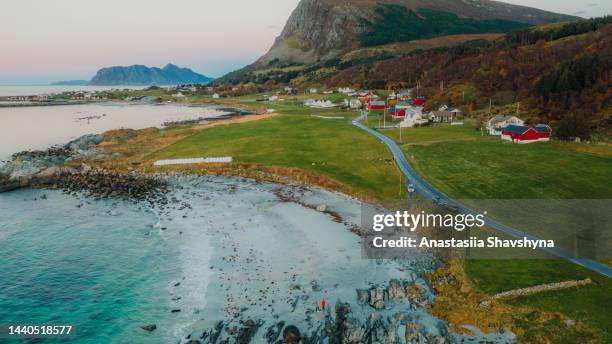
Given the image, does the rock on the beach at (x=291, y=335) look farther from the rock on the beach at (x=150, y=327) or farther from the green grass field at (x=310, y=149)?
the green grass field at (x=310, y=149)

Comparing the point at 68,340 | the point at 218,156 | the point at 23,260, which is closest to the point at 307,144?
the point at 218,156

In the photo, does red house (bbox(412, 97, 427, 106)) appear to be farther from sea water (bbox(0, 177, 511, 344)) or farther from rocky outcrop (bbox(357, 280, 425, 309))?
rocky outcrop (bbox(357, 280, 425, 309))

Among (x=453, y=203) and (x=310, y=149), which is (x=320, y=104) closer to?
(x=310, y=149)

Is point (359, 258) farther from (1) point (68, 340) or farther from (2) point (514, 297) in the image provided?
(1) point (68, 340)

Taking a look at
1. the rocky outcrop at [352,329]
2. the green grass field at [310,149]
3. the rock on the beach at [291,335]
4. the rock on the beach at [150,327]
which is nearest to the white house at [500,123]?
the green grass field at [310,149]

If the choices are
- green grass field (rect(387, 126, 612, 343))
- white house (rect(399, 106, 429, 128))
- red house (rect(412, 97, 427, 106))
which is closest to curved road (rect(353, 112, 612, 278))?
green grass field (rect(387, 126, 612, 343))

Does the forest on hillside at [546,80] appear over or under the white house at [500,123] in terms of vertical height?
over
